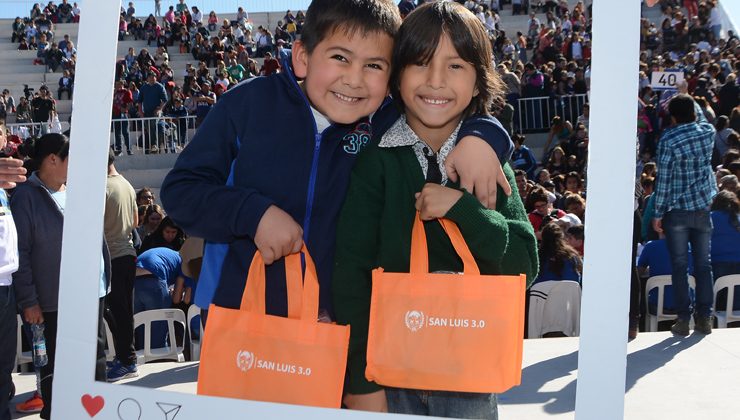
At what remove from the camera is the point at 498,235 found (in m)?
1.69

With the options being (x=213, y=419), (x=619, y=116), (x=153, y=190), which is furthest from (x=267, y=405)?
(x=153, y=190)

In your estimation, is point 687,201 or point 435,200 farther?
point 687,201

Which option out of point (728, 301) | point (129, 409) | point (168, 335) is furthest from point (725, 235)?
point (129, 409)

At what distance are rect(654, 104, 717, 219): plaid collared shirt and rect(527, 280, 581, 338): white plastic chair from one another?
3.21ft

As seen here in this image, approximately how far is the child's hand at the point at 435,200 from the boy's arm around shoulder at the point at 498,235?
0.01 metres

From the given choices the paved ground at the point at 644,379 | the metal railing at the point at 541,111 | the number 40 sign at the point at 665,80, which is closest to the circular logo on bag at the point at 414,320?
the paved ground at the point at 644,379

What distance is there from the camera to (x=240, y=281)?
5.98ft

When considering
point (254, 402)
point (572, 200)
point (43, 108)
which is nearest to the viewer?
point (254, 402)

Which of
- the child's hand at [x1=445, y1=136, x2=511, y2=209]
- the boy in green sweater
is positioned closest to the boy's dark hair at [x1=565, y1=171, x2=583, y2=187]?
the boy in green sweater

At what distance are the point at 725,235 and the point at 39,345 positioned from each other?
4.52 m

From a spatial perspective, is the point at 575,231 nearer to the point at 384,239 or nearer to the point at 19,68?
the point at 384,239

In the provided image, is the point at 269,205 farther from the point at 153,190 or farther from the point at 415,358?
the point at 153,190

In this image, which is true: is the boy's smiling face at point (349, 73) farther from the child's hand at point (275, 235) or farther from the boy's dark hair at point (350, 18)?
the child's hand at point (275, 235)

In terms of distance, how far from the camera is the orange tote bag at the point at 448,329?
1597mm
